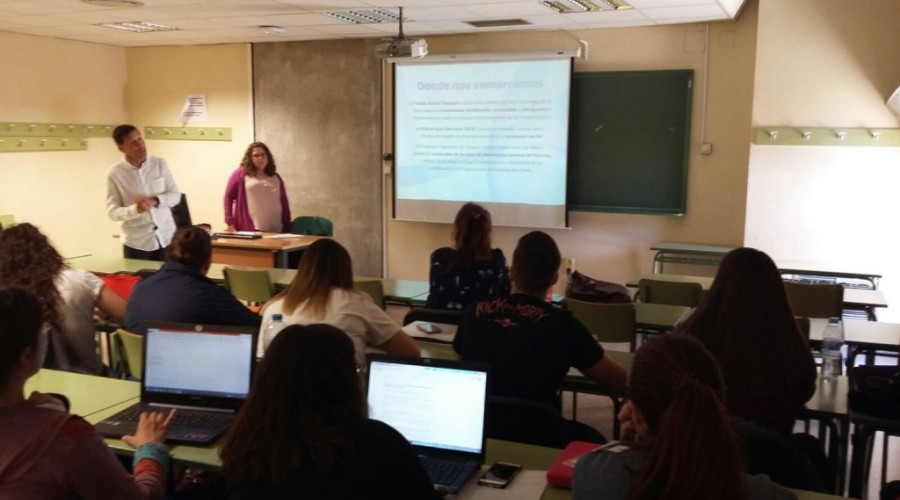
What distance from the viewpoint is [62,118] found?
8.26 m

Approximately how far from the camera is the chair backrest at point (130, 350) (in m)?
3.16

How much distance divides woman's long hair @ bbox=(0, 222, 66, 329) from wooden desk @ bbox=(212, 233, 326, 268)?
115 inches

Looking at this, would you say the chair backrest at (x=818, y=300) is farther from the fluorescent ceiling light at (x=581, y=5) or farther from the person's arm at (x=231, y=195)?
the person's arm at (x=231, y=195)

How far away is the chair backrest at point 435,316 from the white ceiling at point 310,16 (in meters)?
2.65

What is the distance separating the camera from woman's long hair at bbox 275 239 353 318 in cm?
291

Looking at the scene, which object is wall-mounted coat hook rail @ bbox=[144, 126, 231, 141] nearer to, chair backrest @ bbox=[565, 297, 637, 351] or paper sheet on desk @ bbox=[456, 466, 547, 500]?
chair backrest @ bbox=[565, 297, 637, 351]

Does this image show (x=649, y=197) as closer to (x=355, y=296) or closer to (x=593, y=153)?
(x=593, y=153)

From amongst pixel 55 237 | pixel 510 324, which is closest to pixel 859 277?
pixel 510 324

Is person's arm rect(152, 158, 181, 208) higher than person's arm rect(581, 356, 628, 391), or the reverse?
person's arm rect(152, 158, 181, 208)

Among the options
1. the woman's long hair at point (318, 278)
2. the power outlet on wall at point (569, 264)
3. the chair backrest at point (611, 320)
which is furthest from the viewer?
the power outlet on wall at point (569, 264)

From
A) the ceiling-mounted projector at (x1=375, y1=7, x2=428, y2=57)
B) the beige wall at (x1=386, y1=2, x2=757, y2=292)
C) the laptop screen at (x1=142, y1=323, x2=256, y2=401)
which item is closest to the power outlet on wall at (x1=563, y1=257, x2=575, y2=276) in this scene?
the beige wall at (x1=386, y1=2, x2=757, y2=292)

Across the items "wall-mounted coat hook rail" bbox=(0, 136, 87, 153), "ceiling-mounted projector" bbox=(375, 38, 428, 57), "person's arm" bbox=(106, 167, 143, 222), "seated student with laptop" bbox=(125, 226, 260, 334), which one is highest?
"ceiling-mounted projector" bbox=(375, 38, 428, 57)

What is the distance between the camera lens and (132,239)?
20.3ft

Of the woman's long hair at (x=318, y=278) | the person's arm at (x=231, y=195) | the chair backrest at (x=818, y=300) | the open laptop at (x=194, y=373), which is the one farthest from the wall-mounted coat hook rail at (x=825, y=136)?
the open laptop at (x=194, y=373)
